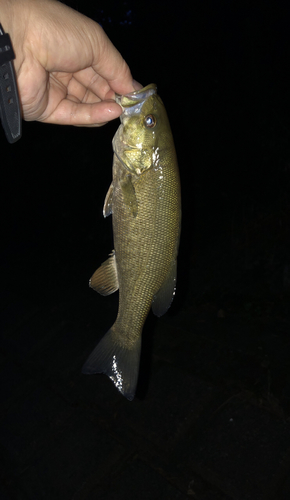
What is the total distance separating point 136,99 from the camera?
1.96 m

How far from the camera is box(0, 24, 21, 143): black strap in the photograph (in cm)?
155

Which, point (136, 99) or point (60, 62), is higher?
point (60, 62)

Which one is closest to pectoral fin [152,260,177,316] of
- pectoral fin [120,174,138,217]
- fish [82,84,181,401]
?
fish [82,84,181,401]

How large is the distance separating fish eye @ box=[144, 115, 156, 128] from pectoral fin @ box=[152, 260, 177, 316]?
0.77 m

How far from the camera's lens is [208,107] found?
6.77 m

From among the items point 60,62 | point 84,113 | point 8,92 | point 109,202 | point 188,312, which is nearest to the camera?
point 8,92

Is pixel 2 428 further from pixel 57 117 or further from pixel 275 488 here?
pixel 57 117

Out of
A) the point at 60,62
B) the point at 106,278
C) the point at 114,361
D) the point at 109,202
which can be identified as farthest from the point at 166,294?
the point at 60,62

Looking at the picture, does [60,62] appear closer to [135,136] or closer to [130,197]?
[135,136]

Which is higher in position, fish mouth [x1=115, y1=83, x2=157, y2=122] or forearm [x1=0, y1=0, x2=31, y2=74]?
forearm [x1=0, y1=0, x2=31, y2=74]

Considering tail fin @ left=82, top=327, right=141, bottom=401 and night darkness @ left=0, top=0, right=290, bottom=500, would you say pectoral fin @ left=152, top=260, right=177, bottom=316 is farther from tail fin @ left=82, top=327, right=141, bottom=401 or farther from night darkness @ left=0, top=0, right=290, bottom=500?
night darkness @ left=0, top=0, right=290, bottom=500

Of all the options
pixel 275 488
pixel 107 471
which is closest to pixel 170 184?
pixel 275 488

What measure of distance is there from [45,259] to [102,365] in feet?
28.1

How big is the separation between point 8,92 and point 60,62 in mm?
421
